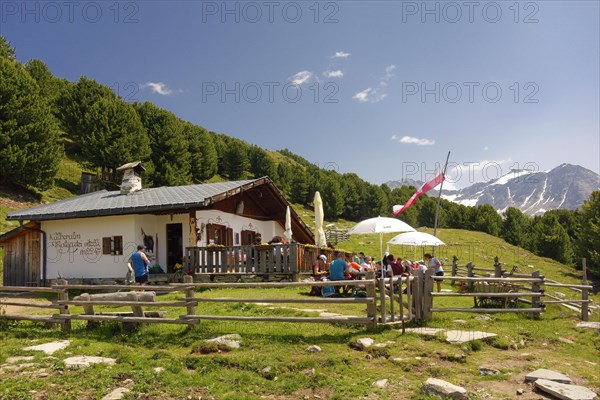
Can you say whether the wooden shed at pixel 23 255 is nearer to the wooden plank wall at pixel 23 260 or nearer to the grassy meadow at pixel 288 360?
the wooden plank wall at pixel 23 260

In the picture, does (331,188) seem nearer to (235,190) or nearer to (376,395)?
(235,190)

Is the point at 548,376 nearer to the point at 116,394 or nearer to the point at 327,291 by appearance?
the point at 116,394

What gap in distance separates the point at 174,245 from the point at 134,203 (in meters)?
2.44

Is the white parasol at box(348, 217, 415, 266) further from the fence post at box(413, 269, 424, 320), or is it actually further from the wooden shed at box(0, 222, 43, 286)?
the wooden shed at box(0, 222, 43, 286)

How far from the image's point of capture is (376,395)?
6031 mm

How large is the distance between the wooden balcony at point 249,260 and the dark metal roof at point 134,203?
1.87m

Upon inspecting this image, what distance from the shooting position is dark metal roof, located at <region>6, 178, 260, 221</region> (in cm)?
1680

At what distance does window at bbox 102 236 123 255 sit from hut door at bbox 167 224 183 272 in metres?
1.85

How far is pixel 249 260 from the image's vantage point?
54.9 feet

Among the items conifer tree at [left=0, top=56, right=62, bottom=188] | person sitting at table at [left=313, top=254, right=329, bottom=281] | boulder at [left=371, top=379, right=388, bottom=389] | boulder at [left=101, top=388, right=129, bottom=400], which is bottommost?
boulder at [left=371, top=379, right=388, bottom=389]

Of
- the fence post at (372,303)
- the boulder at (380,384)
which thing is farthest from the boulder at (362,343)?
the boulder at (380,384)

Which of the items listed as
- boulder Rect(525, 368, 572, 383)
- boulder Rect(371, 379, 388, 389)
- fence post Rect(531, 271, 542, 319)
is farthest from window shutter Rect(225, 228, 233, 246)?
boulder Rect(525, 368, 572, 383)

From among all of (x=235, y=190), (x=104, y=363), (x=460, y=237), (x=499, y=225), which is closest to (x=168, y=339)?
A: (x=104, y=363)

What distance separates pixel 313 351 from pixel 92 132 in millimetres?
40609
